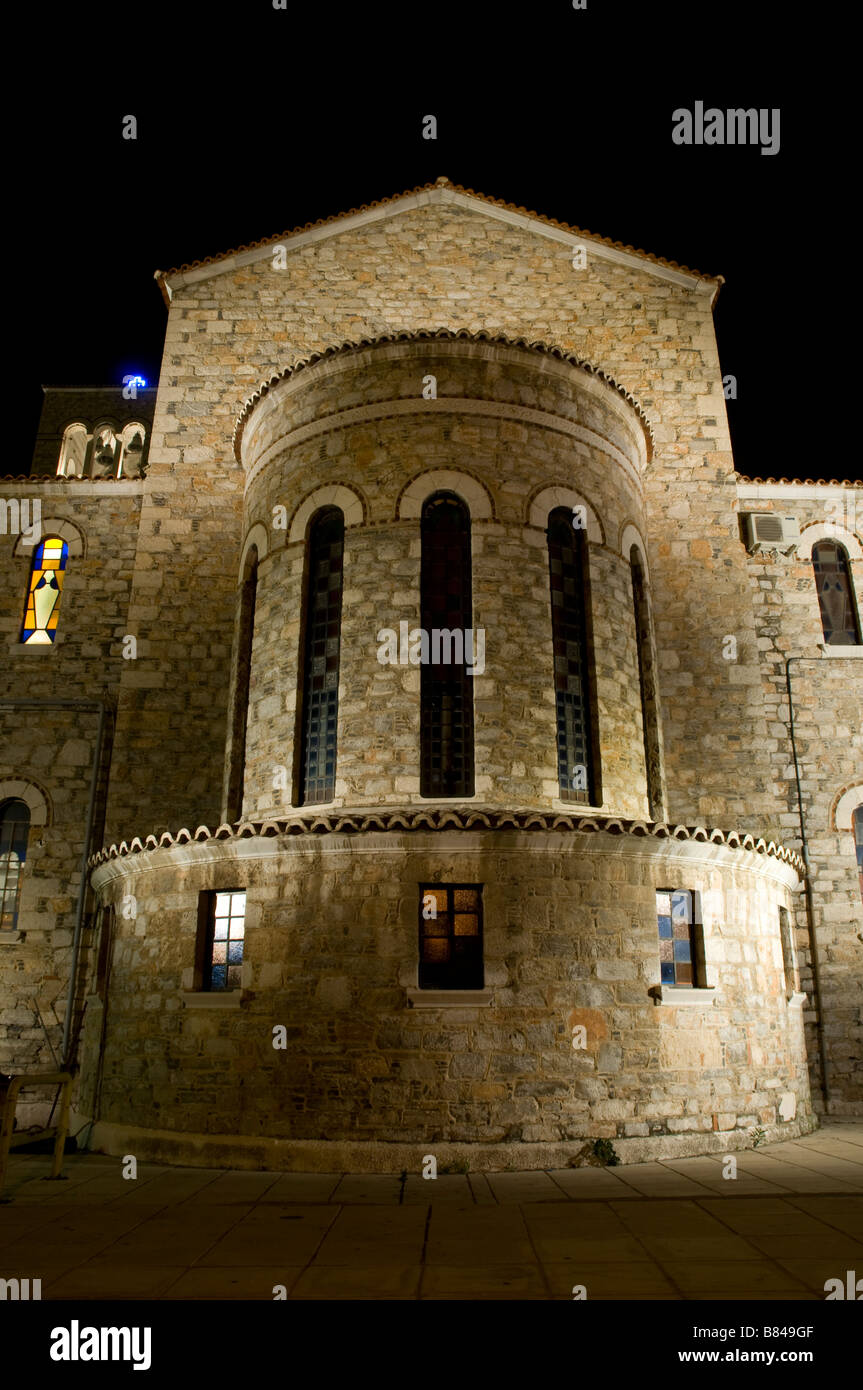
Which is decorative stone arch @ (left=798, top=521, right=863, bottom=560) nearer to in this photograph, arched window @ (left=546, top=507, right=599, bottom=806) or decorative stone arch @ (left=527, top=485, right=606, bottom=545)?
decorative stone arch @ (left=527, top=485, right=606, bottom=545)

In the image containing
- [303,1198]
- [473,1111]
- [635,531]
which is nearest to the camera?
[303,1198]

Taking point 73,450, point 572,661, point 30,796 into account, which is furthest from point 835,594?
point 73,450

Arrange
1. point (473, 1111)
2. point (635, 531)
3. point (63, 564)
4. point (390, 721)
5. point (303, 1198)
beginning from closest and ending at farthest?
point (303, 1198)
point (473, 1111)
point (390, 721)
point (635, 531)
point (63, 564)

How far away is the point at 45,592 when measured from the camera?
15.7 metres

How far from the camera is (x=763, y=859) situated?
436 inches

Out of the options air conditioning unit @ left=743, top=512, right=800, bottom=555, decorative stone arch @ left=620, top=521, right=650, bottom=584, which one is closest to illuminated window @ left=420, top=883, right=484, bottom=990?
decorative stone arch @ left=620, top=521, right=650, bottom=584

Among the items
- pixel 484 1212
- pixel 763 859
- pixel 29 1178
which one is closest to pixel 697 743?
pixel 763 859

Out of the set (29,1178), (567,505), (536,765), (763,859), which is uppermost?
(567,505)

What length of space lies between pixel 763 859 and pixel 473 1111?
15.9ft

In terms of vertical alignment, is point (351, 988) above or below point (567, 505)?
below

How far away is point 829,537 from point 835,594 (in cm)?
105

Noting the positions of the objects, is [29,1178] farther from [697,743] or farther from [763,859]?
[697,743]

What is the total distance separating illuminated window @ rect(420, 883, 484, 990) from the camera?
9195 mm

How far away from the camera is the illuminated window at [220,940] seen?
10016mm
